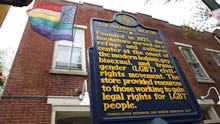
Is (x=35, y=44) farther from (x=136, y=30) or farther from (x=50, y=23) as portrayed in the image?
(x=136, y=30)

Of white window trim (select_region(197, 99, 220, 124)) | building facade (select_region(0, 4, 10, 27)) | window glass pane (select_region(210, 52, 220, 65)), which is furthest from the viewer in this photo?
window glass pane (select_region(210, 52, 220, 65))

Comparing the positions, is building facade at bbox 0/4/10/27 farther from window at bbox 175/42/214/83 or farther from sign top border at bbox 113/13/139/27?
window at bbox 175/42/214/83

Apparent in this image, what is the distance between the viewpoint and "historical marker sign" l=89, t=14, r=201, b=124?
8.73 feet

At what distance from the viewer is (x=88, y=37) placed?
727cm

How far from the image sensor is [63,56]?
6426 millimetres

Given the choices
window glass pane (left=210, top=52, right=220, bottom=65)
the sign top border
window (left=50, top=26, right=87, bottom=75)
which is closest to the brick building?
window (left=50, top=26, right=87, bottom=75)

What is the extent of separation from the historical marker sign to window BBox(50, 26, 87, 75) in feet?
7.63

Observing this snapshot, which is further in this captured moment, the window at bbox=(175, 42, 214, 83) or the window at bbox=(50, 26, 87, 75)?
the window at bbox=(175, 42, 214, 83)

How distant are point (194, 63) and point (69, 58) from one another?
629 centimetres

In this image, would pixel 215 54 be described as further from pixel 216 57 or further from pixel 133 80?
pixel 133 80

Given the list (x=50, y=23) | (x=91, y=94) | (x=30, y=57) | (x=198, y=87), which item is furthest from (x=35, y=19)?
(x=198, y=87)

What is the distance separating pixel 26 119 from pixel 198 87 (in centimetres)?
672

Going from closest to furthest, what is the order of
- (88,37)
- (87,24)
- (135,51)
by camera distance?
(135,51) → (88,37) → (87,24)

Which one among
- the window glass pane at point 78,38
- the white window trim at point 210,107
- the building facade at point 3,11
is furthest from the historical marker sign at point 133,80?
the white window trim at point 210,107
